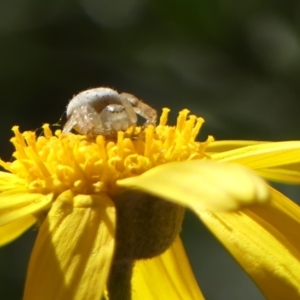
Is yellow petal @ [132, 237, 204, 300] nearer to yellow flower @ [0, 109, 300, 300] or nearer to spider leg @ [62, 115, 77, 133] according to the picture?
yellow flower @ [0, 109, 300, 300]

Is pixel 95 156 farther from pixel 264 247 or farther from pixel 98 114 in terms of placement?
pixel 264 247

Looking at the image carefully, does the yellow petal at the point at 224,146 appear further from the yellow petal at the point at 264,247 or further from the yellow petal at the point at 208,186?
the yellow petal at the point at 208,186

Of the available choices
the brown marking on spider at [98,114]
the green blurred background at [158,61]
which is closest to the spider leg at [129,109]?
the brown marking on spider at [98,114]

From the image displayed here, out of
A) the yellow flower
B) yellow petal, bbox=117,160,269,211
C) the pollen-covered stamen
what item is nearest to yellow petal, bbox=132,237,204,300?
the yellow flower

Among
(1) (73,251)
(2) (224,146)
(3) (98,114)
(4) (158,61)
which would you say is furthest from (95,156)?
(4) (158,61)

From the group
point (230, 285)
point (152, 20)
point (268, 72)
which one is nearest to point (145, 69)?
point (152, 20)

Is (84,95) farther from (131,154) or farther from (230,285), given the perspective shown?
(230,285)
